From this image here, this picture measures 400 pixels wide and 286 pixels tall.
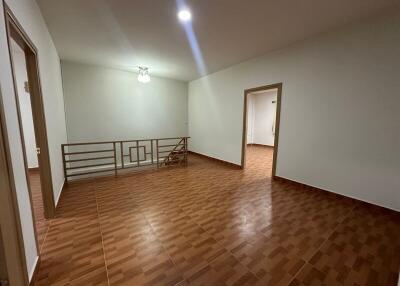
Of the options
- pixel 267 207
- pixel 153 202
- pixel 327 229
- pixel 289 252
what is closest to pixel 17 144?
pixel 153 202

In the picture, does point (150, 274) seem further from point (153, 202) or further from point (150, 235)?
point (153, 202)

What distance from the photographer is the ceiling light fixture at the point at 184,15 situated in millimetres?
2223

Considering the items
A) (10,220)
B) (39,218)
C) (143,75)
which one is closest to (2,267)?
(10,220)

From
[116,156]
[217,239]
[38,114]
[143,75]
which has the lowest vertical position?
[217,239]

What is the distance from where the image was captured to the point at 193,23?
249cm

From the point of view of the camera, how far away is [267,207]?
2.54 m

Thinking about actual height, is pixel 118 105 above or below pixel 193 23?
below

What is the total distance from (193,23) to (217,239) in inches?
115

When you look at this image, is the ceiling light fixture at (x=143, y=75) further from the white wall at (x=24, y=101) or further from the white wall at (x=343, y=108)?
the white wall at (x=343, y=108)

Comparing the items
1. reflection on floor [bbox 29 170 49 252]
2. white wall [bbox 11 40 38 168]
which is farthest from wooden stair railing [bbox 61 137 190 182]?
reflection on floor [bbox 29 170 49 252]

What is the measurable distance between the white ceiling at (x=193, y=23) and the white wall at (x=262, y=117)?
4.55 m

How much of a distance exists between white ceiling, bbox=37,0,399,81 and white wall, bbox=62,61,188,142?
818 mm

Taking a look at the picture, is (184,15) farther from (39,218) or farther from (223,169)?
(223,169)

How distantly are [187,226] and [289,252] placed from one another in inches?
43.9
